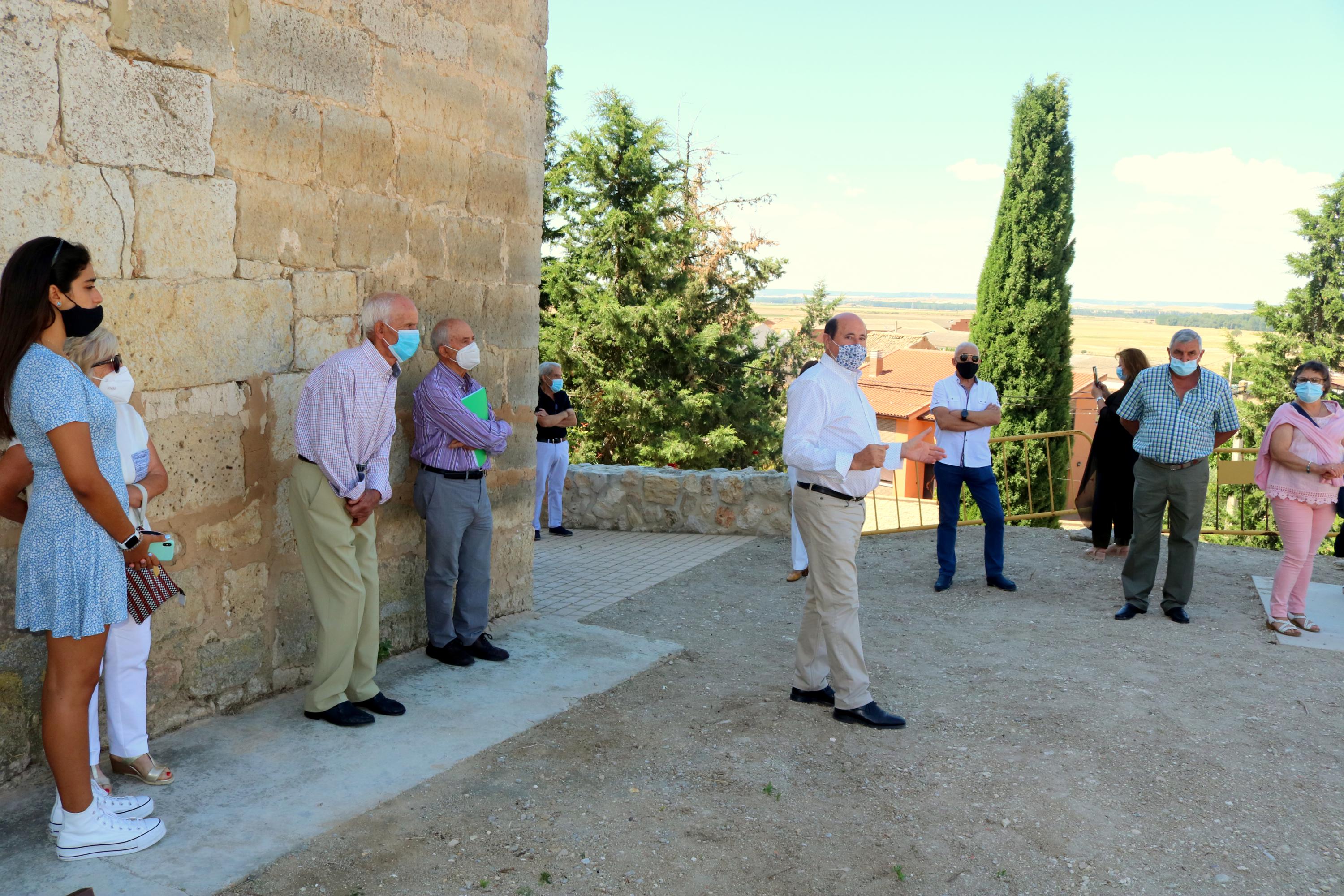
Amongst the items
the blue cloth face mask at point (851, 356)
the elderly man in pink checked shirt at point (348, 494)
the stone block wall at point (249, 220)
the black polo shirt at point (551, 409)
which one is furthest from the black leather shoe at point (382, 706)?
Result: the black polo shirt at point (551, 409)

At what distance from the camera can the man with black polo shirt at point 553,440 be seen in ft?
27.9

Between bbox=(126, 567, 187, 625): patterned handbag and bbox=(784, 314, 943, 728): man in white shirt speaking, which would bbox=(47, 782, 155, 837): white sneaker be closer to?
bbox=(126, 567, 187, 625): patterned handbag

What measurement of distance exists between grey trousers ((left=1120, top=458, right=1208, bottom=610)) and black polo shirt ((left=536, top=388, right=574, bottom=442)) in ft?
15.3

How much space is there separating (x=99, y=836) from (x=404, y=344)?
211 cm

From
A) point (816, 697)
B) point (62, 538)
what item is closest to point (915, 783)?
point (816, 697)

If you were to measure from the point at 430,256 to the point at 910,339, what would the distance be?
67315 millimetres

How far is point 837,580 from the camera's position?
13.9 feet

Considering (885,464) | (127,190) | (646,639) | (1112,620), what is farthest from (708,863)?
(1112,620)

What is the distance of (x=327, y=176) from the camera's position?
4.34m

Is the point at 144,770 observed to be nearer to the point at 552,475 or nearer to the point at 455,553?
the point at 455,553

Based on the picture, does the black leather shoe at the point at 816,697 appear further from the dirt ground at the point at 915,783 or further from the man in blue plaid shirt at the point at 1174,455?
the man in blue plaid shirt at the point at 1174,455

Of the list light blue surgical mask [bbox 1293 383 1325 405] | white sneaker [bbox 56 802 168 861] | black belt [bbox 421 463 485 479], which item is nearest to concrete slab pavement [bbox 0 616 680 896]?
white sneaker [bbox 56 802 168 861]

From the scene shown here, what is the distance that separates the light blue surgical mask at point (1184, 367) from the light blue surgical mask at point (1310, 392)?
1.84 ft

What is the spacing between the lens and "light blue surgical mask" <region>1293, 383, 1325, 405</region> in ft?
18.6
